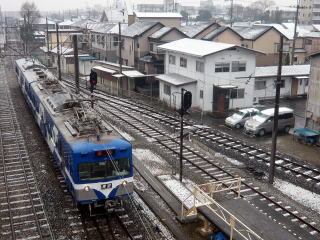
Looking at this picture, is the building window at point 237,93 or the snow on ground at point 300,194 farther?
the building window at point 237,93

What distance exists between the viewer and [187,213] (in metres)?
12.8

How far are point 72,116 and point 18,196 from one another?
3890 mm

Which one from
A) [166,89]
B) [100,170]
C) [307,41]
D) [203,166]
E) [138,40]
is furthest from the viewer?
[307,41]

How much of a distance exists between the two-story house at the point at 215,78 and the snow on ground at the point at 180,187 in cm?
1379

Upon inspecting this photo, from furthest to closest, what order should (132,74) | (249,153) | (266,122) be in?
(132,74)
(266,122)
(249,153)

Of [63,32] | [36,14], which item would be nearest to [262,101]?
[63,32]

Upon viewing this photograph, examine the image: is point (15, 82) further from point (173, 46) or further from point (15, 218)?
point (15, 218)

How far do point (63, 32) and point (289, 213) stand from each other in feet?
189

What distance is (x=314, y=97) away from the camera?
77.4 ft

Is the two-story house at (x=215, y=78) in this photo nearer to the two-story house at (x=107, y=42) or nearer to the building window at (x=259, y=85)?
the building window at (x=259, y=85)

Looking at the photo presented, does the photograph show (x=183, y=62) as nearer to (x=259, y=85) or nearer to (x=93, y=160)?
(x=259, y=85)

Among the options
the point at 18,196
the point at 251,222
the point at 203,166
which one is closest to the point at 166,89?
the point at 203,166

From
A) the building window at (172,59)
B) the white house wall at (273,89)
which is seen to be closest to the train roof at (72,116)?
the building window at (172,59)

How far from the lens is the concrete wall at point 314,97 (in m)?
23.2
